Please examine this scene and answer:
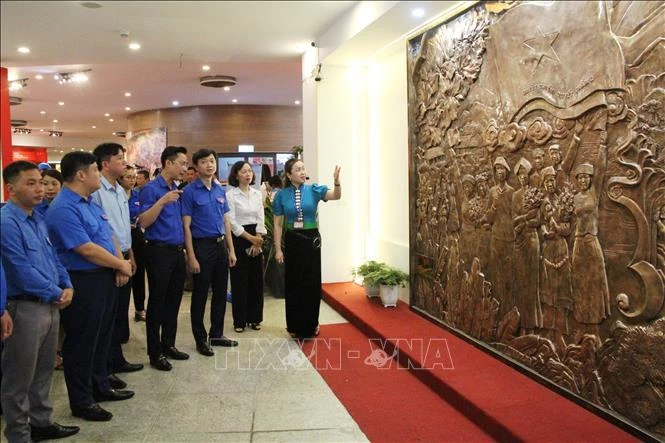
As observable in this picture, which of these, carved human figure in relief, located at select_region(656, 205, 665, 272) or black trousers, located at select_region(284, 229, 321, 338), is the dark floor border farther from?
black trousers, located at select_region(284, 229, 321, 338)

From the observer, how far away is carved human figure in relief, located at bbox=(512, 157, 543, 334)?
2752 mm

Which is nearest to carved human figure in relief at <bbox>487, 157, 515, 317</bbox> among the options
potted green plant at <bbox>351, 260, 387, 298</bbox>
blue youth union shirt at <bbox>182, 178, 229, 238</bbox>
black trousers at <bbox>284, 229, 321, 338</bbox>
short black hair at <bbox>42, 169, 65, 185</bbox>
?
black trousers at <bbox>284, 229, 321, 338</bbox>

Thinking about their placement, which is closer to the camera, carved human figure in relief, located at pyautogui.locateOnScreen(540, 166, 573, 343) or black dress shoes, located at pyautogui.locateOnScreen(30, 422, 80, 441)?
black dress shoes, located at pyautogui.locateOnScreen(30, 422, 80, 441)

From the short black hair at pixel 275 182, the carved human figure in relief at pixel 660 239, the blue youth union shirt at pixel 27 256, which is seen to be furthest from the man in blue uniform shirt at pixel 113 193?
the short black hair at pixel 275 182

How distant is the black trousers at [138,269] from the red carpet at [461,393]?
1663mm

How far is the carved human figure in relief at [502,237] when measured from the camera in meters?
2.95

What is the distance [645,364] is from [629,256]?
451mm

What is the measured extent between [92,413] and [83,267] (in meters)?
0.76

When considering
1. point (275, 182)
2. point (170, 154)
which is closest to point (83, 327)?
point (170, 154)

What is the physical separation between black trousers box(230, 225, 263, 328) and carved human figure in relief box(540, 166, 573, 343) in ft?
7.30

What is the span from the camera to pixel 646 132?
2.10 meters

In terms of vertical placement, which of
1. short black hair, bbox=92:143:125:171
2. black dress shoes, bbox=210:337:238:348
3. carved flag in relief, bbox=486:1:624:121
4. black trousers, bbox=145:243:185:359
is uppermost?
carved flag in relief, bbox=486:1:624:121

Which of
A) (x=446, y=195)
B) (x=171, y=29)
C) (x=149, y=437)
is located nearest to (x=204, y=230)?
(x=149, y=437)

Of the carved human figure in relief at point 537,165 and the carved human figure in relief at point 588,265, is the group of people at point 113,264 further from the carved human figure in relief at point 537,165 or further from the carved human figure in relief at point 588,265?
the carved human figure in relief at point 588,265
